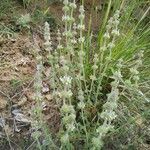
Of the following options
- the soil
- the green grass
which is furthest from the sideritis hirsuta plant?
the soil

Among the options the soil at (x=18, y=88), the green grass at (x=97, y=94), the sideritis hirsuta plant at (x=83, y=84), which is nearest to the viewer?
the sideritis hirsuta plant at (x=83, y=84)

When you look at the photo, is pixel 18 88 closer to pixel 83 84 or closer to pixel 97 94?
pixel 83 84

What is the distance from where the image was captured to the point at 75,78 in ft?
8.91

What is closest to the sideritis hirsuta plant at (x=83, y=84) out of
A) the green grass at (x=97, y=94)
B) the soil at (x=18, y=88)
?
the green grass at (x=97, y=94)

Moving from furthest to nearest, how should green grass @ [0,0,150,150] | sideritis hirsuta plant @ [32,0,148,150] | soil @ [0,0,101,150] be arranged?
soil @ [0,0,101,150]
green grass @ [0,0,150,150]
sideritis hirsuta plant @ [32,0,148,150]

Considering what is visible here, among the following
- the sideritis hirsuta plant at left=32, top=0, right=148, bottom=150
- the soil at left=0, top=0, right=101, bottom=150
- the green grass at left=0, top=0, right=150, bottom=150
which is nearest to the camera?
the sideritis hirsuta plant at left=32, top=0, right=148, bottom=150

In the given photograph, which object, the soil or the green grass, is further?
the soil

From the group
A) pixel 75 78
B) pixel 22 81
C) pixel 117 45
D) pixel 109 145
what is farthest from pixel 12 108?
pixel 117 45

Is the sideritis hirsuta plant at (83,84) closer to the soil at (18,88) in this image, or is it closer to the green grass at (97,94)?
the green grass at (97,94)

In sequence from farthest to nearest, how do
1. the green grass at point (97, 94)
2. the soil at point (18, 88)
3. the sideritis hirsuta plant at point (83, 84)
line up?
the soil at point (18, 88), the green grass at point (97, 94), the sideritis hirsuta plant at point (83, 84)

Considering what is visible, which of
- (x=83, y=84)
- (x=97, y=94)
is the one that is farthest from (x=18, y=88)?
(x=97, y=94)

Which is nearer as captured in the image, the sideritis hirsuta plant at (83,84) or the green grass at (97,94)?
the sideritis hirsuta plant at (83,84)

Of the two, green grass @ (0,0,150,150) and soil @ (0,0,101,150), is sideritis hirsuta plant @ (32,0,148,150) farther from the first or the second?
soil @ (0,0,101,150)

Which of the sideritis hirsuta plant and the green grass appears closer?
the sideritis hirsuta plant
